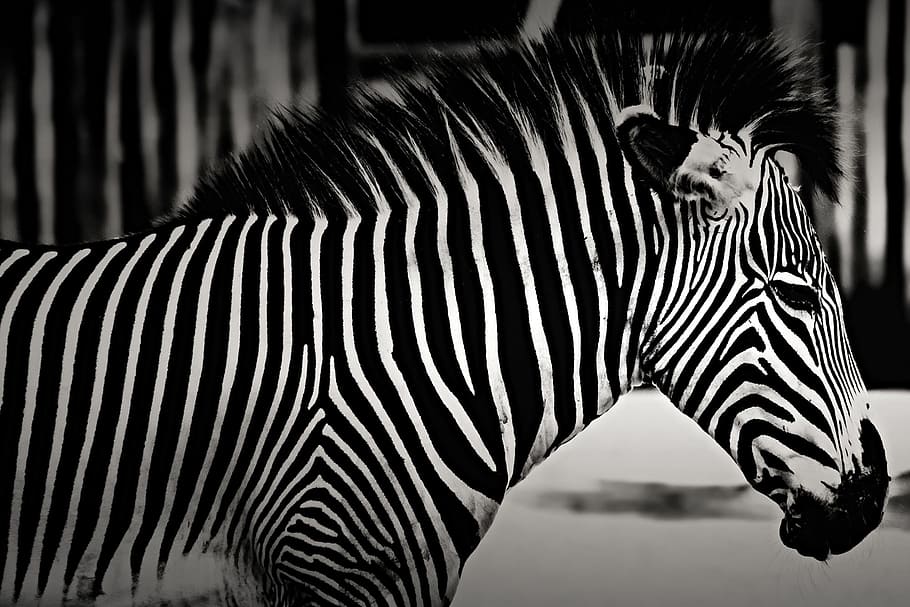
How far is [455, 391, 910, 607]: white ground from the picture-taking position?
1.75m

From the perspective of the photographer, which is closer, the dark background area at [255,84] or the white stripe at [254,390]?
the white stripe at [254,390]

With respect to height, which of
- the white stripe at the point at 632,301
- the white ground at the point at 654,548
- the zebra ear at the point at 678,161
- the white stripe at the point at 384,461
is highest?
the zebra ear at the point at 678,161

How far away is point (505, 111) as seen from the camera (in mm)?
1470

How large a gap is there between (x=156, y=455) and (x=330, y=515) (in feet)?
1.19

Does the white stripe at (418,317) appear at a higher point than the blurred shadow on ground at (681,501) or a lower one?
higher

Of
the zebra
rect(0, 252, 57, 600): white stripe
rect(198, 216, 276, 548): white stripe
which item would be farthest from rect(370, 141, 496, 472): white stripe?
rect(0, 252, 57, 600): white stripe

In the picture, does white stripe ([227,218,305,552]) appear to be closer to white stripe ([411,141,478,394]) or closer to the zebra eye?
white stripe ([411,141,478,394])

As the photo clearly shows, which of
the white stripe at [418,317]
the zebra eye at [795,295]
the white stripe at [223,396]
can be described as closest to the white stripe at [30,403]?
the white stripe at [223,396]

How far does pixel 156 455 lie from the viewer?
1342mm

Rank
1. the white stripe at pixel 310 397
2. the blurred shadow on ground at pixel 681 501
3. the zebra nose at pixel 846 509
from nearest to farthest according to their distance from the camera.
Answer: the white stripe at pixel 310 397 < the zebra nose at pixel 846 509 < the blurred shadow on ground at pixel 681 501

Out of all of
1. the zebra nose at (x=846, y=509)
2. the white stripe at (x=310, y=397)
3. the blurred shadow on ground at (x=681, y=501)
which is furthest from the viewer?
the blurred shadow on ground at (x=681, y=501)

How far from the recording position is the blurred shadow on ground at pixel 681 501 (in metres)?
1.75

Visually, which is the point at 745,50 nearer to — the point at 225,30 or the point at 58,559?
the point at 225,30

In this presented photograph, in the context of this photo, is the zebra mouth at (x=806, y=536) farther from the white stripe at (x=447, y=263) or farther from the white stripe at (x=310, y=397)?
the white stripe at (x=310, y=397)
